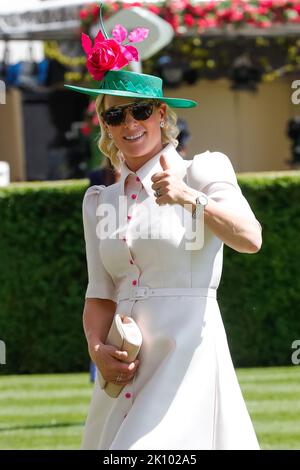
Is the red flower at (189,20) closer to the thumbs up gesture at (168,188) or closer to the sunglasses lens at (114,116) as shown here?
the sunglasses lens at (114,116)

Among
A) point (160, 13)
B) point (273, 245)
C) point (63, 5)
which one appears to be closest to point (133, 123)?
point (273, 245)

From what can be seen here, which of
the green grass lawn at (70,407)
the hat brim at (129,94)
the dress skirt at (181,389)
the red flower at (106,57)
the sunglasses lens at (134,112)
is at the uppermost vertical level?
the red flower at (106,57)

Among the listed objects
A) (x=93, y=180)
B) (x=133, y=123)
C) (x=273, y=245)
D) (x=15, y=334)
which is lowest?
(x=15, y=334)

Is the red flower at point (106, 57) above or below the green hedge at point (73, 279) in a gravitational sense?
above

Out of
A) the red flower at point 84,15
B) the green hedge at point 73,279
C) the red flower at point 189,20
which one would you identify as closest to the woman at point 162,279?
the green hedge at point 73,279

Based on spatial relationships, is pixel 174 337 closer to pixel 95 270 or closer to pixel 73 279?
pixel 95 270

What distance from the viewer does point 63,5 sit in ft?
54.6

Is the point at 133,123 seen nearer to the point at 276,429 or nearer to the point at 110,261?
the point at 110,261

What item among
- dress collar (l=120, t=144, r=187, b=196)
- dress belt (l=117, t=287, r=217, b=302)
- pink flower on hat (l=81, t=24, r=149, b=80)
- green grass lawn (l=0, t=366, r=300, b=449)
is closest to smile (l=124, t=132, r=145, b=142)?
dress collar (l=120, t=144, r=187, b=196)

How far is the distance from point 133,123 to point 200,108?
1631cm

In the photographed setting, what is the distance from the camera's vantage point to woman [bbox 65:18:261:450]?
416 centimetres

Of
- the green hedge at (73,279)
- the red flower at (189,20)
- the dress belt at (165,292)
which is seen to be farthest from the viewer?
the red flower at (189,20)

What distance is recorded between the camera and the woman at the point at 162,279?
4.16 meters

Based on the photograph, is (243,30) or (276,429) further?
(243,30)
